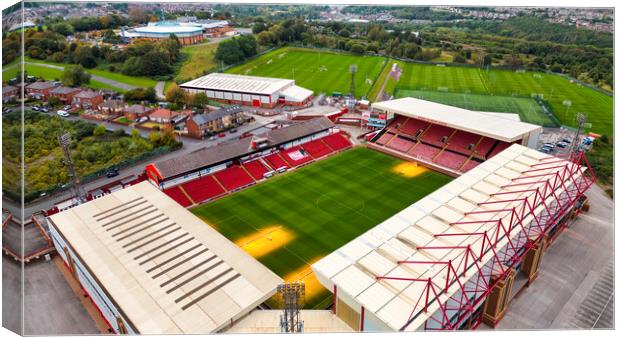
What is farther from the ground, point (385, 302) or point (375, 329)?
point (385, 302)

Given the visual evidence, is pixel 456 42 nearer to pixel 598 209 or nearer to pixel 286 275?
pixel 598 209

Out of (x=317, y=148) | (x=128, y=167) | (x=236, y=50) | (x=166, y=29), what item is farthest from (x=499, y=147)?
(x=166, y=29)

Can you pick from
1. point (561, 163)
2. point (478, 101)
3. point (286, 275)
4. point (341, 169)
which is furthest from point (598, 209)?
point (478, 101)

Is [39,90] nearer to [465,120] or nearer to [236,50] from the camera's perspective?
[236,50]

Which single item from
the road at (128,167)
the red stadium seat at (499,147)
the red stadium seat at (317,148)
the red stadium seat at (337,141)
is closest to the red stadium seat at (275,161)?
the red stadium seat at (317,148)

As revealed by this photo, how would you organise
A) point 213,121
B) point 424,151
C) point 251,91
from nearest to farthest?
point 424,151, point 213,121, point 251,91
